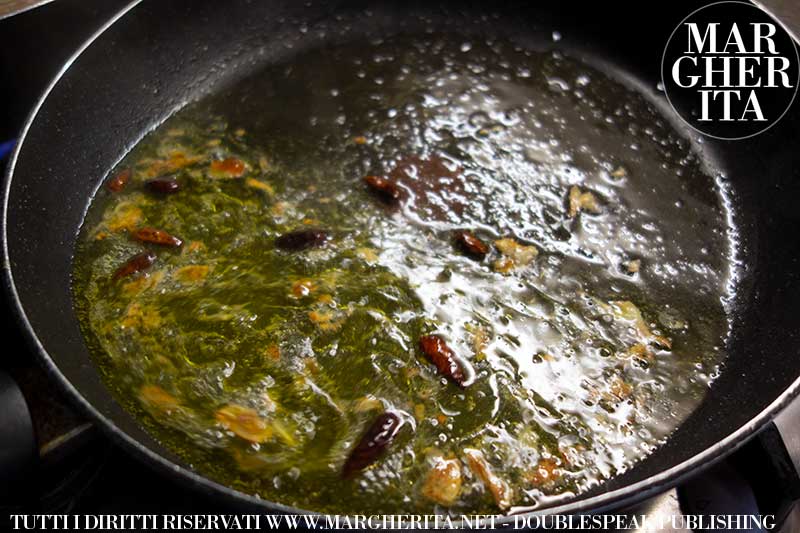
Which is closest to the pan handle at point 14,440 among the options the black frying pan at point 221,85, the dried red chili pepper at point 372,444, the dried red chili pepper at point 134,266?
the black frying pan at point 221,85

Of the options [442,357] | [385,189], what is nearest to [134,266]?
[385,189]

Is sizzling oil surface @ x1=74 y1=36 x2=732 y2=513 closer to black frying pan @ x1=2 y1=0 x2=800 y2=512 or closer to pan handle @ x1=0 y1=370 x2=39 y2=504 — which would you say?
black frying pan @ x1=2 y1=0 x2=800 y2=512

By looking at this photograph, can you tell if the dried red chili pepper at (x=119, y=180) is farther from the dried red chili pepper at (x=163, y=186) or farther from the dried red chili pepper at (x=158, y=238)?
the dried red chili pepper at (x=158, y=238)

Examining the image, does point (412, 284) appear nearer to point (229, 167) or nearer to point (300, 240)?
point (300, 240)

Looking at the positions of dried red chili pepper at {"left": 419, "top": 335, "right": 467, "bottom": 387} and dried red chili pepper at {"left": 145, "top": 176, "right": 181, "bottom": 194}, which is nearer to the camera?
dried red chili pepper at {"left": 419, "top": 335, "right": 467, "bottom": 387}

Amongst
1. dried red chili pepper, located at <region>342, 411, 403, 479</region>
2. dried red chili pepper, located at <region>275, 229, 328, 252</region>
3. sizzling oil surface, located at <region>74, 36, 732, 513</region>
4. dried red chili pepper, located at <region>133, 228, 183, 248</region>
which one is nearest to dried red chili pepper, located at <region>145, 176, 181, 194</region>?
sizzling oil surface, located at <region>74, 36, 732, 513</region>

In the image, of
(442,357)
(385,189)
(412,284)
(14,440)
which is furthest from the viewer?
(385,189)
